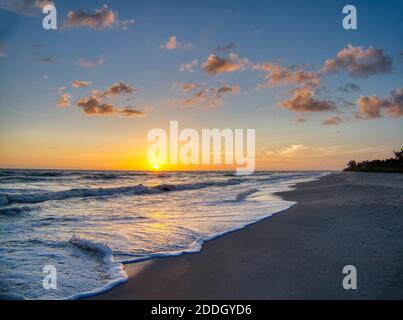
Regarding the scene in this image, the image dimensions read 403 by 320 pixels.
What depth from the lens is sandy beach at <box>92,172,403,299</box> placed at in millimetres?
3797

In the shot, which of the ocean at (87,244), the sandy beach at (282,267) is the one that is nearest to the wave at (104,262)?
the ocean at (87,244)

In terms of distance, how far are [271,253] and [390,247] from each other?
7.05 feet

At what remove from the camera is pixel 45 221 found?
388 inches

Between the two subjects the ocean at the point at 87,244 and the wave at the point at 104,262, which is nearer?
the wave at the point at 104,262

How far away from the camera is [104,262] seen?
→ 208 inches

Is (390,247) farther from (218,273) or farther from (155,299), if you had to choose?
(155,299)

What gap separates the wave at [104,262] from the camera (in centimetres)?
397

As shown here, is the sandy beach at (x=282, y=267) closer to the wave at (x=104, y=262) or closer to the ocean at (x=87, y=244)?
the wave at (x=104, y=262)

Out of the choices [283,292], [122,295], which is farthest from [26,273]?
[283,292]

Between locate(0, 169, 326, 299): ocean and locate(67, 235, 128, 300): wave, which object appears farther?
locate(0, 169, 326, 299): ocean

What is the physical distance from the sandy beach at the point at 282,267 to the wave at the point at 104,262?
140 mm

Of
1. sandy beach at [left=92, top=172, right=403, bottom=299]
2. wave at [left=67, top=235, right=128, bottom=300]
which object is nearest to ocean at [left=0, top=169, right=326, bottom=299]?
wave at [left=67, top=235, right=128, bottom=300]

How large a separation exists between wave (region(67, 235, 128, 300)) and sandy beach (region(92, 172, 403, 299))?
0.14m

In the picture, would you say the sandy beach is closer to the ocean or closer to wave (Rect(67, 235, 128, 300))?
wave (Rect(67, 235, 128, 300))
